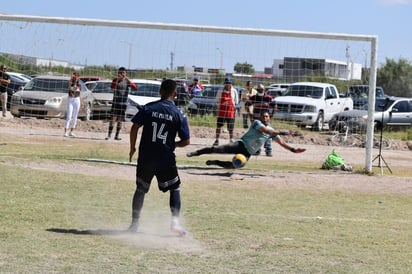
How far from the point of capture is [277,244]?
8.97 meters

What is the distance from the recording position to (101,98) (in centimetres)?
2556

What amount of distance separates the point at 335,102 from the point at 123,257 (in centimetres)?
2024

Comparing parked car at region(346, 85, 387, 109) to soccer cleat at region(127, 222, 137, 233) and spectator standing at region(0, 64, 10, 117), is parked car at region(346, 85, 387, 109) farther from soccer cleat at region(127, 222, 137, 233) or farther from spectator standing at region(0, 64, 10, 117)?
soccer cleat at region(127, 222, 137, 233)

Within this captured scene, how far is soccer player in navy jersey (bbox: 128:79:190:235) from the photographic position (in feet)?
30.4

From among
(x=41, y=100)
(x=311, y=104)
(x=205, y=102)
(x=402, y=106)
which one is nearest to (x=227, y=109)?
(x=205, y=102)

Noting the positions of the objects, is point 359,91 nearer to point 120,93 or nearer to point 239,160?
point 120,93

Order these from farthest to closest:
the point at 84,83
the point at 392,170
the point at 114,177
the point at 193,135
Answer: the point at 84,83 < the point at 193,135 < the point at 392,170 < the point at 114,177

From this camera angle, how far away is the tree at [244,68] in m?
18.9

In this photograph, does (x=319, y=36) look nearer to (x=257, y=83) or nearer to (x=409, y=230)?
(x=257, y=83)

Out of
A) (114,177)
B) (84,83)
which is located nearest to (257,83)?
(114,177)

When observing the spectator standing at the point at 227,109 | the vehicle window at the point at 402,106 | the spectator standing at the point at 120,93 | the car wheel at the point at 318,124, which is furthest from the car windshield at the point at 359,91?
the vehicle window at the point at 402,106

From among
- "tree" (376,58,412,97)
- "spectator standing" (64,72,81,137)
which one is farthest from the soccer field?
"tree" (376,58,412,97)

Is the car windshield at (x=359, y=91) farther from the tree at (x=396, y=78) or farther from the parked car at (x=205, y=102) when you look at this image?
the tree at (x=396, y=78)

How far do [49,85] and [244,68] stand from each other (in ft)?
24.4
